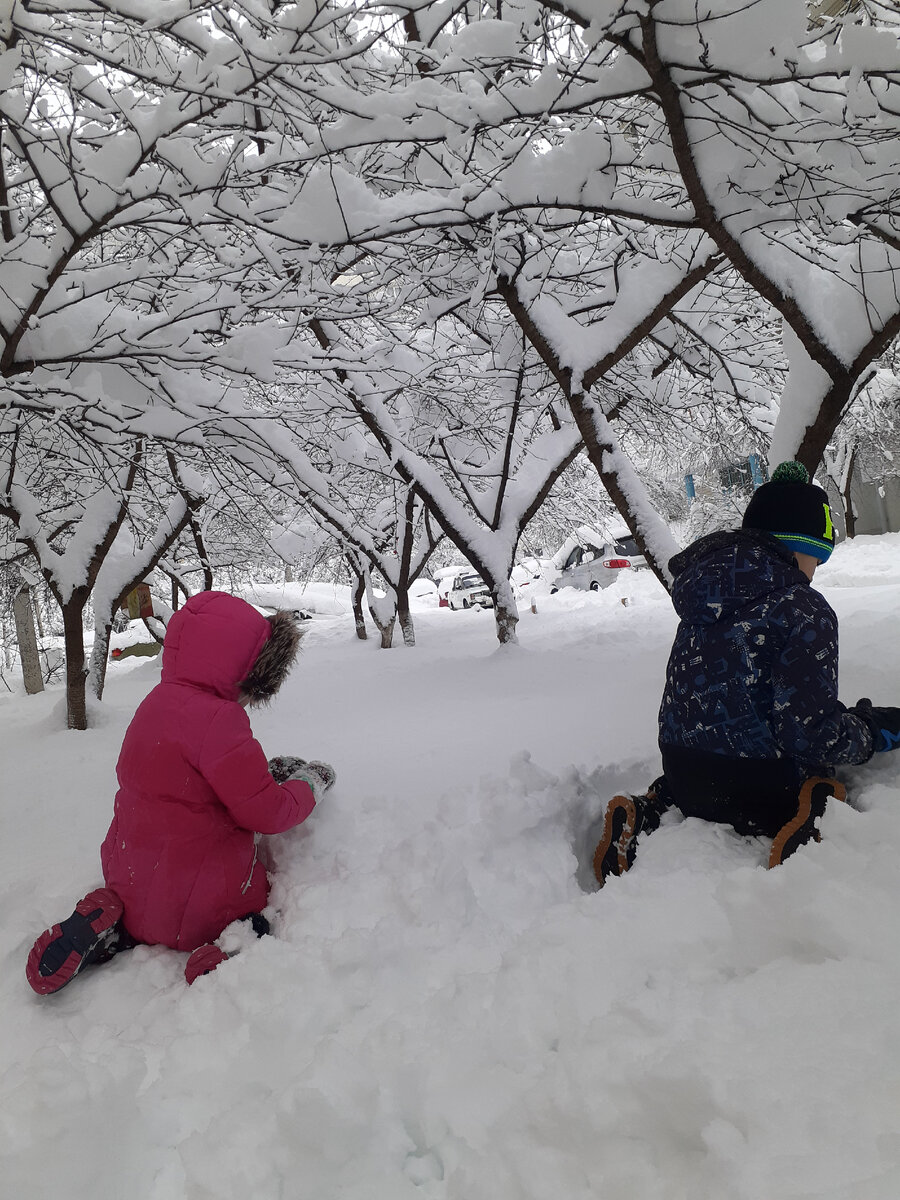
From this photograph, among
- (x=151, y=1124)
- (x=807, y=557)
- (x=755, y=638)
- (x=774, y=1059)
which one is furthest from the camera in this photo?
(x=807, y=557)

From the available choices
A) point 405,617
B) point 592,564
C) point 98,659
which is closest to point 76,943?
point 98,659

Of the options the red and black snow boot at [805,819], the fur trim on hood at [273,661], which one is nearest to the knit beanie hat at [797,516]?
the red and black snow boot at [805,819]

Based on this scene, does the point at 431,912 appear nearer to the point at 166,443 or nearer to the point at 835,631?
the point at 835,631

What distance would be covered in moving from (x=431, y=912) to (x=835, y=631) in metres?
1.60

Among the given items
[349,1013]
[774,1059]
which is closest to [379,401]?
[349,1013]

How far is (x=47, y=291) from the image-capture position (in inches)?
108

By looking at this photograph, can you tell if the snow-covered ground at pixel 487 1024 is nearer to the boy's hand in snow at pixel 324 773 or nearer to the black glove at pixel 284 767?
the boy's hand in snow at pixel 324 773

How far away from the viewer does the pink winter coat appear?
2066 mm

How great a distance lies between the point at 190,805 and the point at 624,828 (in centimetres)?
148

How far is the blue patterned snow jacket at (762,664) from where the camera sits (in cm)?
203

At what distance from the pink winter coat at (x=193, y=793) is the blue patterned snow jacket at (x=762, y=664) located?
147cm

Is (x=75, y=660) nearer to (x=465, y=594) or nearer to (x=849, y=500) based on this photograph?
(x=465, y=594)

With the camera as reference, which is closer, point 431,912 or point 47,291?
point 431,912

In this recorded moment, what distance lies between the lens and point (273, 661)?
2.24 m
